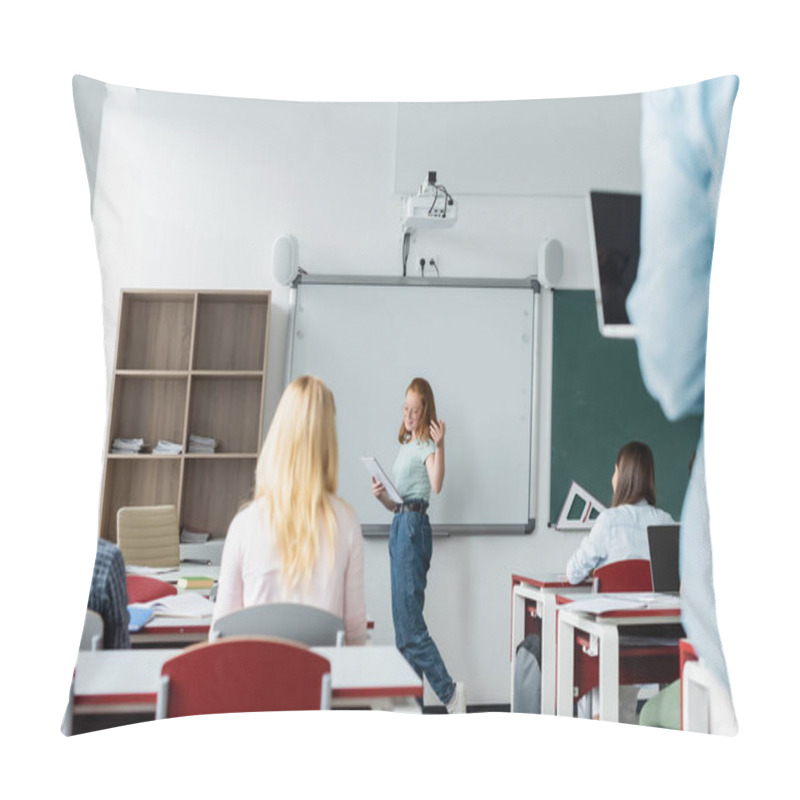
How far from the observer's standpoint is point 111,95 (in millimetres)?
2049

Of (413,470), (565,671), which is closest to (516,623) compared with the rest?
(565,671)

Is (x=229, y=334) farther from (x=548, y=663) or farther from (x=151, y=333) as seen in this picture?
(x=548, y=663)

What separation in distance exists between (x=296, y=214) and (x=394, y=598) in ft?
2.82

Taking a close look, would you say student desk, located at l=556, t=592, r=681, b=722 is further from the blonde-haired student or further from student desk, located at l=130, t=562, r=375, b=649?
student desk, located at l=130, t=562, r=375, b=649

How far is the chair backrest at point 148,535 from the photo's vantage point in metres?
1.89

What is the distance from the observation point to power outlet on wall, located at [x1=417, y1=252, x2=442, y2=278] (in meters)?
2.06

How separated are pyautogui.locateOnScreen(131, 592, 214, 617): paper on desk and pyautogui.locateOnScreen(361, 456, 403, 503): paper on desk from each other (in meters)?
0.43

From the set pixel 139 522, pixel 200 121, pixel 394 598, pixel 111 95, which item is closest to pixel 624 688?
pixel 394 598

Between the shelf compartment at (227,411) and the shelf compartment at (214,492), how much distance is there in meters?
0.04

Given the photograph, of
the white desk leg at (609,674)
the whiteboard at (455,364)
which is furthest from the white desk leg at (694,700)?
the whiteboard at (455,364)

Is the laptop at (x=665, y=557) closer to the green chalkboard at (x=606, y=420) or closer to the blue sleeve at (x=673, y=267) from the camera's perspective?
the green chalkboard at (x=606, y=420)

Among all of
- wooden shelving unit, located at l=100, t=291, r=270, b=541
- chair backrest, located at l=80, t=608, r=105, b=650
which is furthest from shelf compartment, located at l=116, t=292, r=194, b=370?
chair backrest, located at l=80, t=608, r=105, b=650

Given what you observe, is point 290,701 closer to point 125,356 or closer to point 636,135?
point 125,356

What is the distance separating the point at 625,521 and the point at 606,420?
0.22 meters
